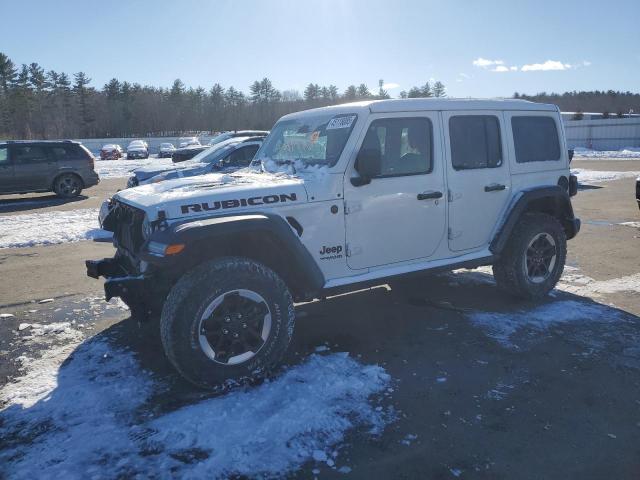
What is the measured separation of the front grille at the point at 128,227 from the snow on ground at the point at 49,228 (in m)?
5.25

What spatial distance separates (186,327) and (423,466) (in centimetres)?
173

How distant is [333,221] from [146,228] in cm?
142

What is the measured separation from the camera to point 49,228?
32.5ft

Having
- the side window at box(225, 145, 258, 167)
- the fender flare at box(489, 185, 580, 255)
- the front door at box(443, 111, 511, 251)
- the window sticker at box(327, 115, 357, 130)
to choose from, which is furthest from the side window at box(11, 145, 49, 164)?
the fender flare at box(489, 185, 580, 255)

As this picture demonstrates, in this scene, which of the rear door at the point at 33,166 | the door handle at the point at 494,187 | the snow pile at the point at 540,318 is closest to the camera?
the snow pile at the point at 540,318

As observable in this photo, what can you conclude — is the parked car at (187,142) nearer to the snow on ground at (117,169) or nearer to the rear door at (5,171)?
the snow on ground at (117,169)

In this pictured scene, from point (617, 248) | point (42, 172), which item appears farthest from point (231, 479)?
point (42, 172)

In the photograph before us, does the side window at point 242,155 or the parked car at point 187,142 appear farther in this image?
the parked car at point 187,142

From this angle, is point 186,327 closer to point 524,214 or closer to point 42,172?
point 524,214

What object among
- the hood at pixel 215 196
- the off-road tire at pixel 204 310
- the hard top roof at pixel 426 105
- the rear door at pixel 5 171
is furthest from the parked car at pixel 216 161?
the off-road tire at pixel 204 310

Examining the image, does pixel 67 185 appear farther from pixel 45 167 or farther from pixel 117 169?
pixel 117 169

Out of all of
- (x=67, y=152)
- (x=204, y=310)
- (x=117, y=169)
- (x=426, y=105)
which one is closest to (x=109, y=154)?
(x=117, y=169)

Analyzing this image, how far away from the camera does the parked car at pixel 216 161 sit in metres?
10.3

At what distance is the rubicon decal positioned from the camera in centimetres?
354
